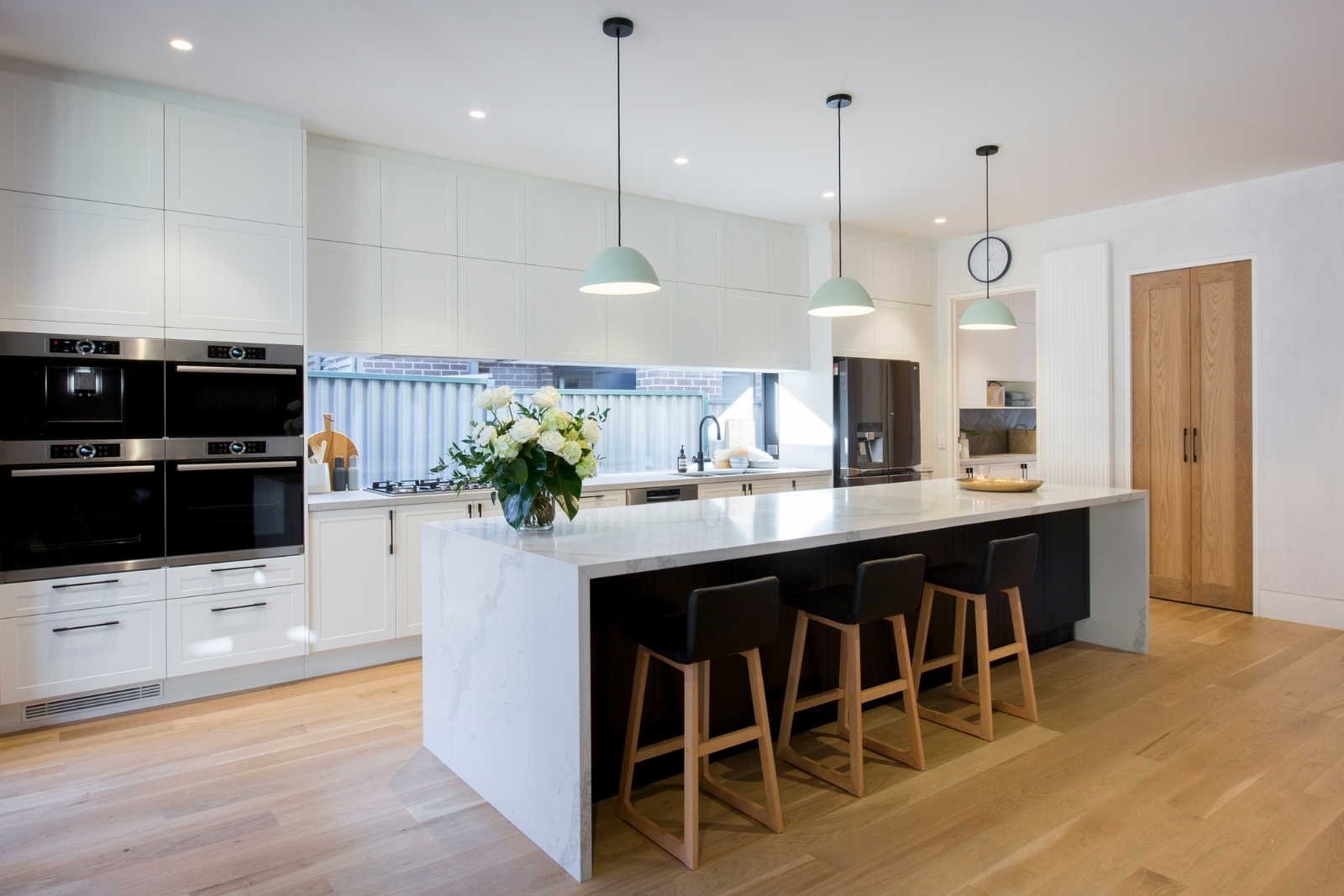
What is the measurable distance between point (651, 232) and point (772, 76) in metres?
1.91

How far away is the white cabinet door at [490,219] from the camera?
4.42 m

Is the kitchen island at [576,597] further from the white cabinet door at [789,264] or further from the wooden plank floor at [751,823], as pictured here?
the white cabinet door at [789,264]

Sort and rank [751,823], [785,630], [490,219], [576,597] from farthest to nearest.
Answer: [490,219] → [785,630] → [751,823] → [576,597]

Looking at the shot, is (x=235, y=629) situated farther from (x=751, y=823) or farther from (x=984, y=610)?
(x=984, y=610)

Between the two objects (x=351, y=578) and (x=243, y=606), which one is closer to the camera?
(x=243, y=606)

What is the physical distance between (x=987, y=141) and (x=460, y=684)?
12.3 feet

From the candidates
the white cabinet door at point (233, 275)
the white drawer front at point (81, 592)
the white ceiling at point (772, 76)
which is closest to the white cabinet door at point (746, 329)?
the white ceiling at point (772, 76)

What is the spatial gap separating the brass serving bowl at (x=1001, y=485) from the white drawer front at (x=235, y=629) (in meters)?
3.38

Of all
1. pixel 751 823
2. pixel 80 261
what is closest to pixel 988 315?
pixel 751 823

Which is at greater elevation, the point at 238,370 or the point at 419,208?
the point at 419,208

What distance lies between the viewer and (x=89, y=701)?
3.31 meters

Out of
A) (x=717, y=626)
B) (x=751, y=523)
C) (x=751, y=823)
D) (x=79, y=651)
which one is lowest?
(x=751, y=823)

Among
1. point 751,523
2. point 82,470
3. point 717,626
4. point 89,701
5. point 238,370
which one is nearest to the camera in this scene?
point 717,626

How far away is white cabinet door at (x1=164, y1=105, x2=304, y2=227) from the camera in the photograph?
3441 millimetres
